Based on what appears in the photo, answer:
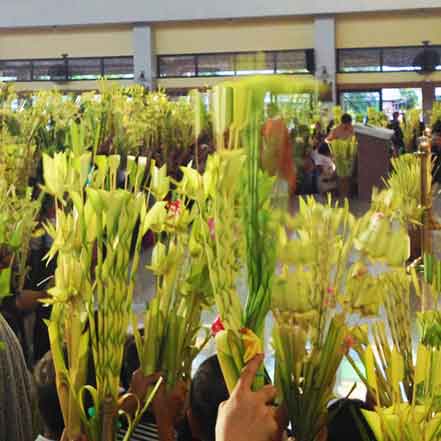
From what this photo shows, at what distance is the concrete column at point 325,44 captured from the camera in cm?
1830

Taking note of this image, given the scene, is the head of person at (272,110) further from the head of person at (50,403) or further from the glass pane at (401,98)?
the glass pane at (401,98)

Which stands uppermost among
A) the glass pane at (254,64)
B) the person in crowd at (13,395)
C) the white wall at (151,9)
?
the white wall at (151,9)

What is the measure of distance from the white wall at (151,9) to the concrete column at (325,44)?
0.23 meters

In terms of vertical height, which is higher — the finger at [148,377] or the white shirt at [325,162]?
the finger at [148,377]

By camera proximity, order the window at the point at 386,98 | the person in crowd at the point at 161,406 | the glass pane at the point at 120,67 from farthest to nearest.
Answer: the glass pane at the point at 120,67 → the window at the point at 386,98 → the person in crowd at the point at 161,406

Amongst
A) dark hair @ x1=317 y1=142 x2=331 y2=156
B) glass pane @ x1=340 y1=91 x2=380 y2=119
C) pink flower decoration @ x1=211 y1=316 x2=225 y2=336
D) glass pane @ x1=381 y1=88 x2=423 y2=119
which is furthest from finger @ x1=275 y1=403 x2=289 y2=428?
glass pane @ x1=381 y1=88 x2=423 y2=119

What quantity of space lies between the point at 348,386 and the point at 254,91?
52 centimetres

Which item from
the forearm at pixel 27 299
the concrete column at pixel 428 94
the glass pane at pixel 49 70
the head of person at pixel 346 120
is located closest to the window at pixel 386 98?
the concrete column at pixel 428 94

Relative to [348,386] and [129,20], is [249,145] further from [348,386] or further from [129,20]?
[129,20]

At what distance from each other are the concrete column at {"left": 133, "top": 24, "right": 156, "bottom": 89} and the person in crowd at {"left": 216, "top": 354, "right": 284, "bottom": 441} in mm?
18368

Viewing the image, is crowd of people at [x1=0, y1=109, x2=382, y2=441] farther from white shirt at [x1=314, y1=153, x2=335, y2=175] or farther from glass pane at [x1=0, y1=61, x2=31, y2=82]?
glass pane at [x1=0, y1=61, x2=31, y2=82]

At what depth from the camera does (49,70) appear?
19391 millimetres

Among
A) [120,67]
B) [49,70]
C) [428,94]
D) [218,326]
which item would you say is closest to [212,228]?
[218,326]

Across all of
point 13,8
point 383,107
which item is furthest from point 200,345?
point 13,8
